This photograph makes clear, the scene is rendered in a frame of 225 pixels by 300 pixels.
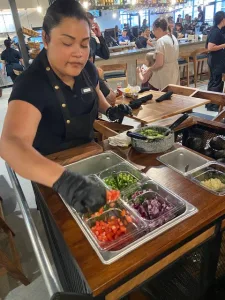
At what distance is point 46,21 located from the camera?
3.67ft

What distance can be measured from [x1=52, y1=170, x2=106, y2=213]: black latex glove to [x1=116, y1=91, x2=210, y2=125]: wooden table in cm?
141

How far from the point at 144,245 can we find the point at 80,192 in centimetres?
30

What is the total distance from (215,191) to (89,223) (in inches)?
23.1

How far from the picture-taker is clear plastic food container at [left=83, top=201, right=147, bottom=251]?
0.84 meters

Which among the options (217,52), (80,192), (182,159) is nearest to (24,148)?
(80,192)

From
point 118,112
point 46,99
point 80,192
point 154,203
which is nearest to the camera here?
point 80,192

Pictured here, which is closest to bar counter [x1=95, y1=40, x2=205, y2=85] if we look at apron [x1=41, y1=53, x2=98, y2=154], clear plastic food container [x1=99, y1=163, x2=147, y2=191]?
apron [x1=41, y1=53, x2=98, y2=154]

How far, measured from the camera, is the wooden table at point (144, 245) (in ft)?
2.44

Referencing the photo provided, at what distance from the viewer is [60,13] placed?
1.07 metres

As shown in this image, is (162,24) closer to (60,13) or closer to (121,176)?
(60,13)

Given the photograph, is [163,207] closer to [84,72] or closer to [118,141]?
[118,141]

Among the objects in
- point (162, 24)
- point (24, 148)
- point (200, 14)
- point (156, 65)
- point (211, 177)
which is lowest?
point (211, 177)

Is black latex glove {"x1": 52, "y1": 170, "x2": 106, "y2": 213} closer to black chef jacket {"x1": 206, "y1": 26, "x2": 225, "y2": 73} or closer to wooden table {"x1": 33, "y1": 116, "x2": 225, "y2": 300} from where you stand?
wooden table {"x1": 33, "y1": 116, "x2": 225, "y2": 300}

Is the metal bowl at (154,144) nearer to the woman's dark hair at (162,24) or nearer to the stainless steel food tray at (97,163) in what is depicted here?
the stainless steel food tray at (97,163)
